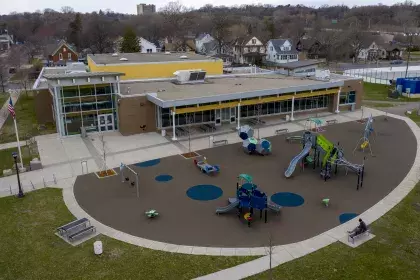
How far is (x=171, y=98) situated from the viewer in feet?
103

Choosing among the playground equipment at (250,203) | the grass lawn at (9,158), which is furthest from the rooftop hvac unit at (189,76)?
the playground equipment at (250,203)

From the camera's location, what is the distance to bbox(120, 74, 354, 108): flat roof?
3133cm

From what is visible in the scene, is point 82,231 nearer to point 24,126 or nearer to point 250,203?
point 250,203

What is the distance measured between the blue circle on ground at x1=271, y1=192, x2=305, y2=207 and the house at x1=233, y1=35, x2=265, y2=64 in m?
66.6

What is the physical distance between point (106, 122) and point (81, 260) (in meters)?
18.9

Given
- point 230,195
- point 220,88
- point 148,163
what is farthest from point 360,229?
point 220,88

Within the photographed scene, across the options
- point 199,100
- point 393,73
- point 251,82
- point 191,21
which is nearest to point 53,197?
point 199,100

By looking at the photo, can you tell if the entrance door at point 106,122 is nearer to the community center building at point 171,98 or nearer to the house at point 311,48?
the community center building at point 171,98

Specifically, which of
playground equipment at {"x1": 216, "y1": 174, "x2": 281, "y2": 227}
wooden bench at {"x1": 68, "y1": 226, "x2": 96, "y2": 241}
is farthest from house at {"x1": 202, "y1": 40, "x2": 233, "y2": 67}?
wooden bench at {"x1": 68, "y1": 226, "x2": 96, "y2": 241}

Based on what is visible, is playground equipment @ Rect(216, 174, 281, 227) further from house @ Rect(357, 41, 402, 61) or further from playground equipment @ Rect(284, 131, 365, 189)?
house @ Rect(357, 41, 402, 61)

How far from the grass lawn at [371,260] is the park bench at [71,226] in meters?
8.28

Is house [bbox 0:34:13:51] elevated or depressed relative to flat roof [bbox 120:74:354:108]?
elevated

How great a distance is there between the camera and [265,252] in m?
15.8

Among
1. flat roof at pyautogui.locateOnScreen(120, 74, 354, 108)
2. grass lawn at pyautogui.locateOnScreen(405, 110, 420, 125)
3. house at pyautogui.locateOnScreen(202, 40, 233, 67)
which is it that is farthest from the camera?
house at pyautogui.locateOnScreen(202, 40, 233, 67)
